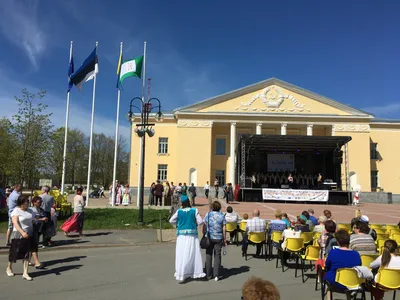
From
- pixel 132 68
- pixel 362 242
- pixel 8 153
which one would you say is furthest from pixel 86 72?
pixel 362 242

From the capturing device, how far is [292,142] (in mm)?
30859

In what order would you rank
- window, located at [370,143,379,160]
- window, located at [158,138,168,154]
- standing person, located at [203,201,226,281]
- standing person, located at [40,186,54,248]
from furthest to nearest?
window, located at [158,138,168,154], window, located at [370,143,379,160], standing person, located at [40,186,54,248], standing person, located at [203,201,226,281]

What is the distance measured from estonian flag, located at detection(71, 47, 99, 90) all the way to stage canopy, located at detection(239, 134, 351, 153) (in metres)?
14.2

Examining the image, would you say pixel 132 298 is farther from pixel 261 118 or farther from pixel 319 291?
pixel 261 118

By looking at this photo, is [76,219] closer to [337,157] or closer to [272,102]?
[337,157]

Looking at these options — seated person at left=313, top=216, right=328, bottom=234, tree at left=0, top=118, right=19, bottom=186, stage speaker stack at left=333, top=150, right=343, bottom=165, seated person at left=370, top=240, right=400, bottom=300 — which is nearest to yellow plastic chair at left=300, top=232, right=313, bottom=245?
seated person at left=313, top=216, right=328, bottom=234

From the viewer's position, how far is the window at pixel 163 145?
43.0 metres

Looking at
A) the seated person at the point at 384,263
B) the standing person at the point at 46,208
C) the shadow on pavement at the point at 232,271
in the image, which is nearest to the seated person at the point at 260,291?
the seated person at the point at 384,263

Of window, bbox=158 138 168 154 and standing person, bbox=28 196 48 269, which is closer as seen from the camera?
standing person, bbox=28 196 48 269

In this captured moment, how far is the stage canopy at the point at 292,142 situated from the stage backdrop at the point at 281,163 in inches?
42.7

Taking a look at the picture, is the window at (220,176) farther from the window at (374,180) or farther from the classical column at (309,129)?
the window at (374,180)

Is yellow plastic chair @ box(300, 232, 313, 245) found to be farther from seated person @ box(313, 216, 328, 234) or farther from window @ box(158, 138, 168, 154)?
window @ box(158, 138, 168, 154)

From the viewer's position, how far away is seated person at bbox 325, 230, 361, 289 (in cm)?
469

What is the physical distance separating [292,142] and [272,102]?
11432mm
